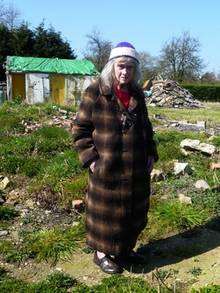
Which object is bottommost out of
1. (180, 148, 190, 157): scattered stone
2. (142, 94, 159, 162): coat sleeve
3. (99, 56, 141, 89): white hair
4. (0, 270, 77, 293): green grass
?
(0, 270, 77, 293): green grass

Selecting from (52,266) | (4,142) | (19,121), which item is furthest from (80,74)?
(52,266)

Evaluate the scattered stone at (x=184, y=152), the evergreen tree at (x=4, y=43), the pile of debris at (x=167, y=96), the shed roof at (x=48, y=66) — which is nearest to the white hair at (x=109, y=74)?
the scattered stone at (x=184, y=152)

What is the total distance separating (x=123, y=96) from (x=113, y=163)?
22.8 inches

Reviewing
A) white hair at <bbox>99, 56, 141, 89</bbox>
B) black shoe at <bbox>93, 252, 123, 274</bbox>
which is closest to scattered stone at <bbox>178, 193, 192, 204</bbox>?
black shoe at <bbox>93, 252, 123, 274</bbox>

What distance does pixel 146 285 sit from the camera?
14.3ft

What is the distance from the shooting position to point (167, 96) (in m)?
31.8

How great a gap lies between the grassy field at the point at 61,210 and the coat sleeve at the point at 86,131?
1.06 m

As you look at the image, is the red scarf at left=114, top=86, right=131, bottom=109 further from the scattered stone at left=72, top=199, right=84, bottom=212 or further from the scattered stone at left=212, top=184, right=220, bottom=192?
the scattered stone at left=212, top=184, right=220, bottom=192

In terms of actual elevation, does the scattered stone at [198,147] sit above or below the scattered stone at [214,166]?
above

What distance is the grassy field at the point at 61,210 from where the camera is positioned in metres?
4.53

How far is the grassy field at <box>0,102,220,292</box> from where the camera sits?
4.53 meters

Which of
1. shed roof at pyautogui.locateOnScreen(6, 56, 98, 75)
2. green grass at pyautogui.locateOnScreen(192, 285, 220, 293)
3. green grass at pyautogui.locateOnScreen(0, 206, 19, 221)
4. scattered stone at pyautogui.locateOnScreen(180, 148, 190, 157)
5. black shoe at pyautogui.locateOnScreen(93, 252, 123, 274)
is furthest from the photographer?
shed roof at pyautogui.locateOnScreen(6, 56, 98, 75)

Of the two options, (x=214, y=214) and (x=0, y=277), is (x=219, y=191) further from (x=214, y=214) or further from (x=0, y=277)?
(x=0, y=277)

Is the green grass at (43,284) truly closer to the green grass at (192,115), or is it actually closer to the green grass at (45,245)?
the green grass at (45,245)
